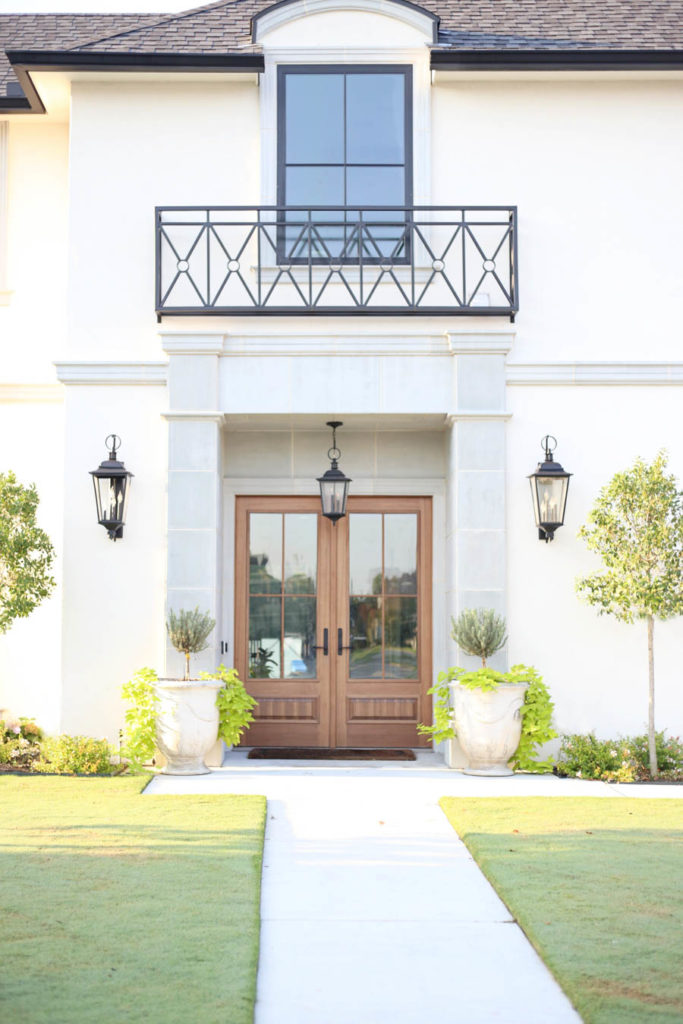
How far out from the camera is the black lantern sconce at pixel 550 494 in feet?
31.4

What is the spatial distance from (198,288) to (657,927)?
22.8 feet

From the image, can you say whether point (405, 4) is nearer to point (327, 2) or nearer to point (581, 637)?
point (327, 2)

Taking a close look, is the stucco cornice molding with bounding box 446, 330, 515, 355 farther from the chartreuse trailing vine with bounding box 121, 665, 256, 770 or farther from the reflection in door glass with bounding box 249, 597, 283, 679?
the chartreuse trailing vine with bounding box 121, 665, 256, 770

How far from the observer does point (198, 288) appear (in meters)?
Answer: 10.0

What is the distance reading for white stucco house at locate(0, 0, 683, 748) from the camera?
9773 mm

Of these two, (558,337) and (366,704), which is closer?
(558,337)

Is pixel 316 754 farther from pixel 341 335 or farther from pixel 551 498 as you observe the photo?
pixel 341 335

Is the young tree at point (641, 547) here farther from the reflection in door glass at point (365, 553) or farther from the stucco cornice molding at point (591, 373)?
the reflection in door glass at point (365, 553)

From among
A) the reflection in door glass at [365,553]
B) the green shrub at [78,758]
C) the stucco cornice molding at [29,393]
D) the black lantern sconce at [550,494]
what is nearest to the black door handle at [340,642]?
the reflection in door glass at [365,553]

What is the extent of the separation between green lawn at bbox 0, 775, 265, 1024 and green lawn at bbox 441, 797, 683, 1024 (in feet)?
4.21

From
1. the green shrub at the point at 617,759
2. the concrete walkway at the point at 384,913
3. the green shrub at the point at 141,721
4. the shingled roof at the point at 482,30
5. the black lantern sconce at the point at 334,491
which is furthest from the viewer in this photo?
the black lantern sconce at the point at 334,491

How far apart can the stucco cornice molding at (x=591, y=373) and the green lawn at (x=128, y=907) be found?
441 centimetres

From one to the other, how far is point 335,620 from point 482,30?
5.91 meters

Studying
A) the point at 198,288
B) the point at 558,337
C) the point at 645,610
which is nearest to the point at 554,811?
the point at 645,610
